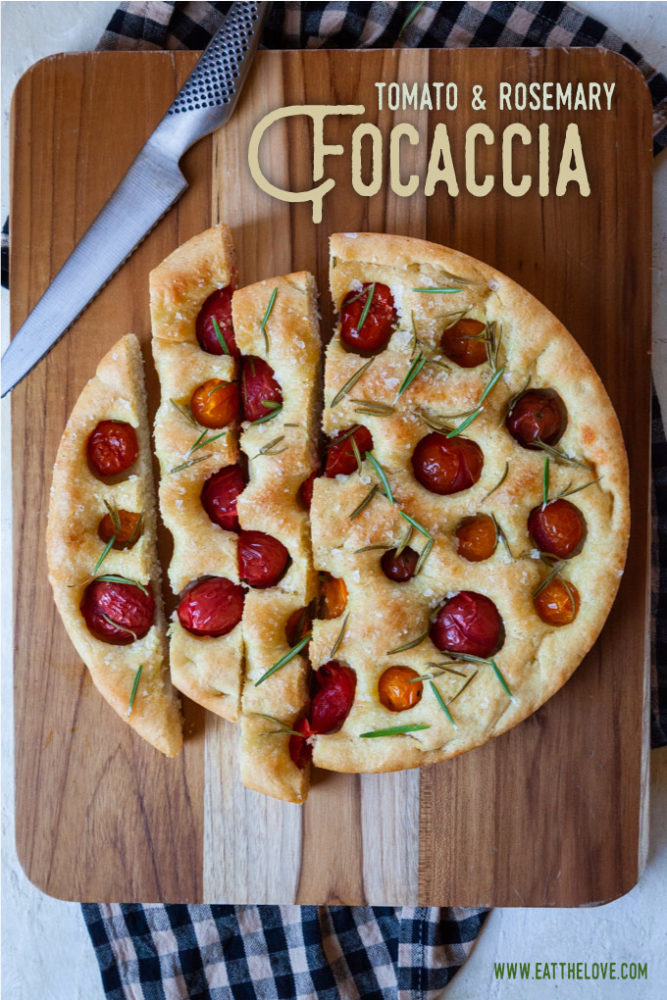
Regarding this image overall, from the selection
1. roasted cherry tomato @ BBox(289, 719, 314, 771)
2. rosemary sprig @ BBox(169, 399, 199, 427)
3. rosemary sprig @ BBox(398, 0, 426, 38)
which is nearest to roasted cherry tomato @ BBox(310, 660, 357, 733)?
roasted cherry tomato @ BBox(289, 719, 314, 771)

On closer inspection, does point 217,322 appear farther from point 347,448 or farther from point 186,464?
point 347,448

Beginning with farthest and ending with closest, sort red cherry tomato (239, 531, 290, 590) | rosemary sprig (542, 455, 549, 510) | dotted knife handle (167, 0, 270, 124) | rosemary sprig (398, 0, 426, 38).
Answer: rosemary sprig (398, 0, 426, 38) → dotted knife handle (167, 0, 270, 124) → red cherry tomato (239, 531, 290, 590) → rosemary sprig (542, 455, 549, 510)

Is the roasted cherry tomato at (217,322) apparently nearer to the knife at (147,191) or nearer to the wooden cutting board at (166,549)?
the wooden cutting board at (166,549)

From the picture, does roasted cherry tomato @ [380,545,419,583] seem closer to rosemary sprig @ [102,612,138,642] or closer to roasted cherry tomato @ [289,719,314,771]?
roasted cherry tomato @ [289,719,314,771]

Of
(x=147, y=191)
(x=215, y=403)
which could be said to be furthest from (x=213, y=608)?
(x=147, y=191)

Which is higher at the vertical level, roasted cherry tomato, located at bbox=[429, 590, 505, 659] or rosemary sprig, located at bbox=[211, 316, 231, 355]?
rosemary sprig, located at bbox=[211, 316, 231, 355]

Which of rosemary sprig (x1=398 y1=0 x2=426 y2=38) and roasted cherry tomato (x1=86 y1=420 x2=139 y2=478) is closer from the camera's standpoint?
roasted cherry tomato (x1=86 y1=420 x2=139 y2=478)
